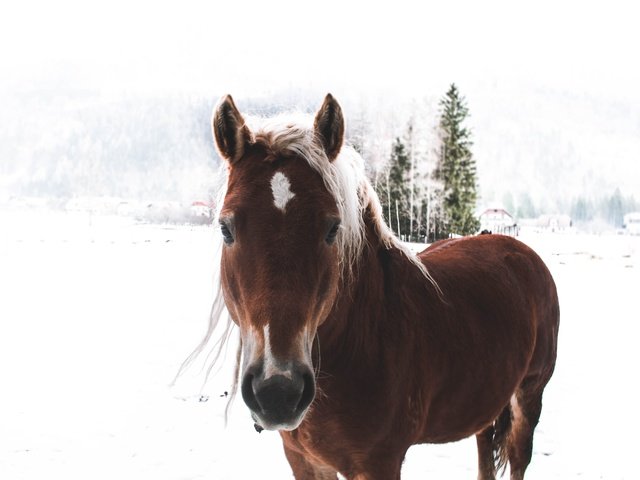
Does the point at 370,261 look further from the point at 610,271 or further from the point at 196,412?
the point at 610,271

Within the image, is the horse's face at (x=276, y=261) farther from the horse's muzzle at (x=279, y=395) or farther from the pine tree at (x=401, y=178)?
the pine tree at (x=401, y=178)

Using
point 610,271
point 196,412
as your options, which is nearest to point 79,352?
point 196,412

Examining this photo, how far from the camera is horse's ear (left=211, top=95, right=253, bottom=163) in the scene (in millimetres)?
1909

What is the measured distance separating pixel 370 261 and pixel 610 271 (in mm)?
18567

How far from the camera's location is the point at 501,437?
3.67 metres

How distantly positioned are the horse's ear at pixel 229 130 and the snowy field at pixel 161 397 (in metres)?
0.52

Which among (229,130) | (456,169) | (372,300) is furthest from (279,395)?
(456,169)

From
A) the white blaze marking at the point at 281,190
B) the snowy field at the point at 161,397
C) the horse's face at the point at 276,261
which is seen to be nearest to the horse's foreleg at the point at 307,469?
the horse's face at the point at 276,261

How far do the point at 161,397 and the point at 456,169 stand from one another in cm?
2348

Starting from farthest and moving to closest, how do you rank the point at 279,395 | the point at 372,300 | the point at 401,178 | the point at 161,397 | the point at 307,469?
1. the point at 401,178
2. the point at 161,397
3. the point at 307,469
4. the point at 372,300
5. the point at 279,395

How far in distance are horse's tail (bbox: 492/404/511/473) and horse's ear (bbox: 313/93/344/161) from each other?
2.76 m

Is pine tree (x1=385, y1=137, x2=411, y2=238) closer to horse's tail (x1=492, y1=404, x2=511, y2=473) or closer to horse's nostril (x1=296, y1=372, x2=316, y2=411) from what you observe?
horse's tail (x1=492, y1=404, x2=511, y2=473)

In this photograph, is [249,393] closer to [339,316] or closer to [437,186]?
[339,316]

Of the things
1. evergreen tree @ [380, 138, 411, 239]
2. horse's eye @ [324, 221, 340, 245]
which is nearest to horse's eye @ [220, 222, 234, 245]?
horse's eye @ [324, 221, 340, 245]
